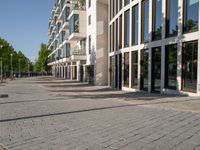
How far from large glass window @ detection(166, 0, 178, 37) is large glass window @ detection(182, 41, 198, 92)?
1.62 meters

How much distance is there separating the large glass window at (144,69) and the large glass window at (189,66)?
4442 mm

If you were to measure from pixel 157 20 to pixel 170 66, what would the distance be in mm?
3562

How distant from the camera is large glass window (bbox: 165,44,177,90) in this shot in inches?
620

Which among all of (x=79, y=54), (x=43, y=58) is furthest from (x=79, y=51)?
(x=43, y=58)

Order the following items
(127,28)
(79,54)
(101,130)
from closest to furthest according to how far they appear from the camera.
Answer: (101,130) < (127,28) < (79,54)

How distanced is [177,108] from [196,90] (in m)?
3.64

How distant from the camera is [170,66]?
16297mm

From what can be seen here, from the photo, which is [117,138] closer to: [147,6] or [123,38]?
[147,6]

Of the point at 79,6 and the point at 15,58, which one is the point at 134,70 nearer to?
the point at 79,6

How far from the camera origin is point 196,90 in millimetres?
13781

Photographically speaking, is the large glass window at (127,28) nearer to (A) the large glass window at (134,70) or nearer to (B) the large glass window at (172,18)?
(A) the large glass window at (134,70)

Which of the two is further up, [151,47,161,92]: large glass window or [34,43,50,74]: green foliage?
[34,43,50,74]: green foliage

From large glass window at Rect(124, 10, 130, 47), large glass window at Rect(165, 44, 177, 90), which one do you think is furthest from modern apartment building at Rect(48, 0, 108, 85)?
large glass window at Rect(165, 44, 177, 90)

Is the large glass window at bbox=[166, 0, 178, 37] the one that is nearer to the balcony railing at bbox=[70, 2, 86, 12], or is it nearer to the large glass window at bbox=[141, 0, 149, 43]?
the large glass window at bbox=[141, 0, 149, 43]
